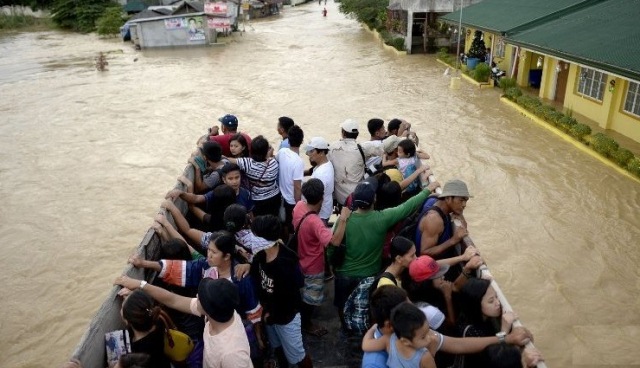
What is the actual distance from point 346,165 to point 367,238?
1.60 metres

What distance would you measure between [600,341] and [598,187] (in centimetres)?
506

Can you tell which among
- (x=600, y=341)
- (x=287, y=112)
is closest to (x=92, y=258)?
(x=600, y=341)

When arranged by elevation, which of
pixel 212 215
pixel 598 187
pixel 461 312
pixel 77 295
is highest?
pixel 212 215

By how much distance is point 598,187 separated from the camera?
10.2 meters

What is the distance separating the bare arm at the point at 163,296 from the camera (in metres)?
3.41

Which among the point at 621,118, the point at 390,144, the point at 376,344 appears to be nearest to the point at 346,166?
the point at 390,144

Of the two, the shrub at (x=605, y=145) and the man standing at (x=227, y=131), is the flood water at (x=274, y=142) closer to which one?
the shrub at (x=605, y=145)

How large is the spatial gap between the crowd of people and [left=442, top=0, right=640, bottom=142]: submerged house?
8.45 m

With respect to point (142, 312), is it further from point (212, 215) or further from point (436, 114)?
point (436, 114)

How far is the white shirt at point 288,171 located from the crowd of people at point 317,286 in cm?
29

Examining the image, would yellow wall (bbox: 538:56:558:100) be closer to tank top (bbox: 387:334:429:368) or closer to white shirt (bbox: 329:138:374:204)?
white shirt (bbox: 329:138:374:204)

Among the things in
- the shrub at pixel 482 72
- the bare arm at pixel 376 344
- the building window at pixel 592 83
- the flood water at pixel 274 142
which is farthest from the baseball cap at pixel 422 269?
the shrub at pixel 482 72

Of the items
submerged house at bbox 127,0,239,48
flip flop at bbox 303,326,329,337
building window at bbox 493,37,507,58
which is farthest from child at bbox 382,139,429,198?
submerged house at bbox 127,0,239,48

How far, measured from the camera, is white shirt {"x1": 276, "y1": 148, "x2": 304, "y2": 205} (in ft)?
17.5
